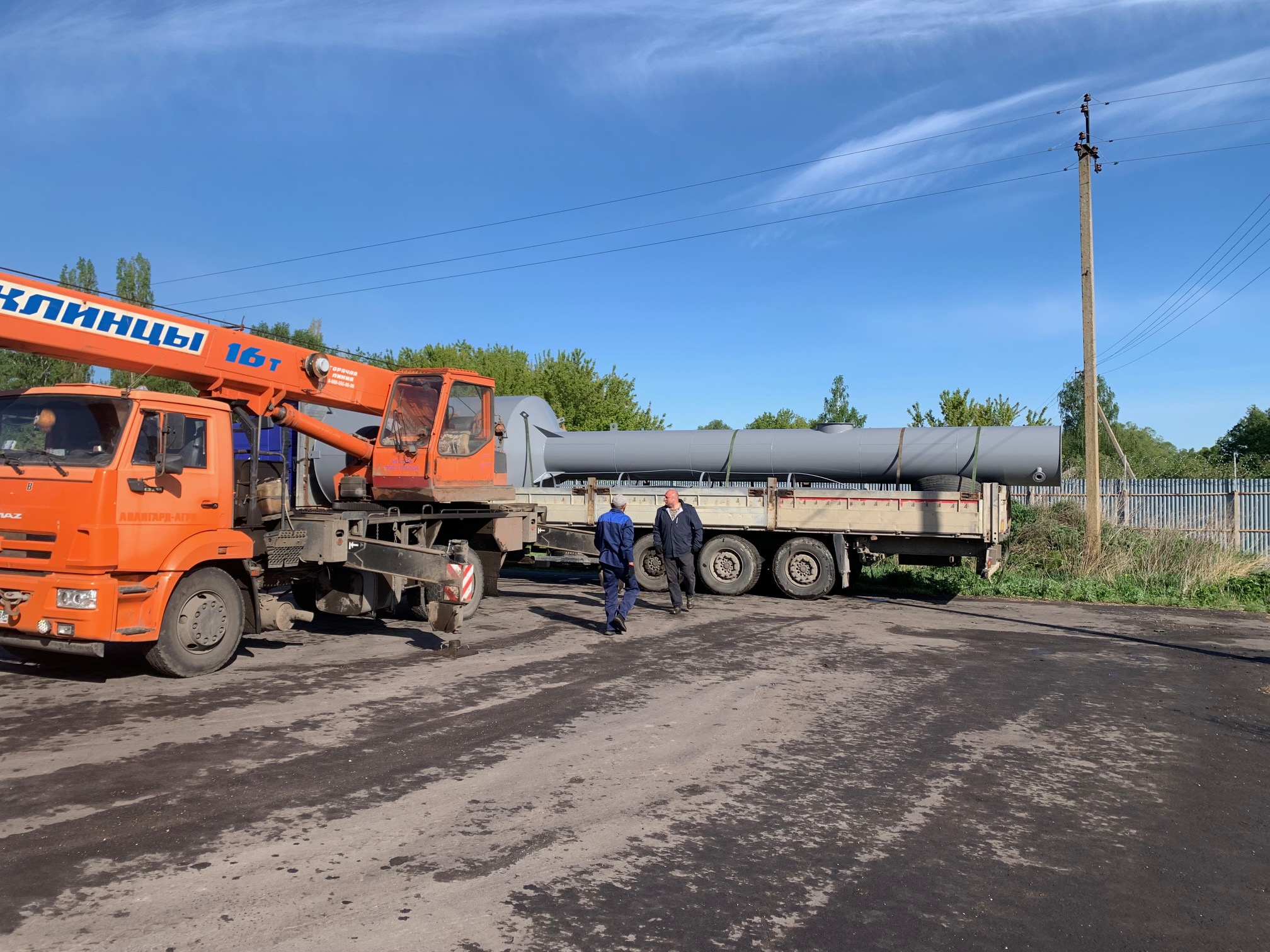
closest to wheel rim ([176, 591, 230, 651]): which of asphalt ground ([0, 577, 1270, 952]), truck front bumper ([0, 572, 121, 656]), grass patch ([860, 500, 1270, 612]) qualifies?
asphalt ground ([0, 577, 1270, 952])

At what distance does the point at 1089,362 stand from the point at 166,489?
15870mm

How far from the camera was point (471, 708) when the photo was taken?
7.26 metres

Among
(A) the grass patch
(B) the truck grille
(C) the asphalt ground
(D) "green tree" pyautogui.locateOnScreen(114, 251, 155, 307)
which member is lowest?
(C) the asphalt ground

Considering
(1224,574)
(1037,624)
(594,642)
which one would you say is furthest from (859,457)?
(594,642)

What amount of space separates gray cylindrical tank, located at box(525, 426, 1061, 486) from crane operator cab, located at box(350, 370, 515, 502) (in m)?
5.75

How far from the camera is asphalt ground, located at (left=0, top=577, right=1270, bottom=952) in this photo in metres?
3.75

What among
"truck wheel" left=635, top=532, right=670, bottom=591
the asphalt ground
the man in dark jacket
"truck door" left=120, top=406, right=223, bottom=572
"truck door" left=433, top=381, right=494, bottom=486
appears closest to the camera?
the asphalt ground

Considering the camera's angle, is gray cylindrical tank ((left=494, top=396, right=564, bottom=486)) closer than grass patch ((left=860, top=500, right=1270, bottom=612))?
No

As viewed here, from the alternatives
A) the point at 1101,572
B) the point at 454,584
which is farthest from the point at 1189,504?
the point at 454,584

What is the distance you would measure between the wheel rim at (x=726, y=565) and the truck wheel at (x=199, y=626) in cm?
866

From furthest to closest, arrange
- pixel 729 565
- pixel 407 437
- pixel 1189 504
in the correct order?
pixel 1189 504 → pixel 729 565 → pixel 407 437

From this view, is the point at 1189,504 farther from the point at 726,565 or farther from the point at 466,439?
the point at 466,439

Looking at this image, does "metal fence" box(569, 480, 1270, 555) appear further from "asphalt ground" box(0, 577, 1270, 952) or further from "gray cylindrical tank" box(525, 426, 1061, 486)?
"asphalt ground" box(0, 577, 1270, 952)

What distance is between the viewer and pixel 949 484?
1509 centimetres
